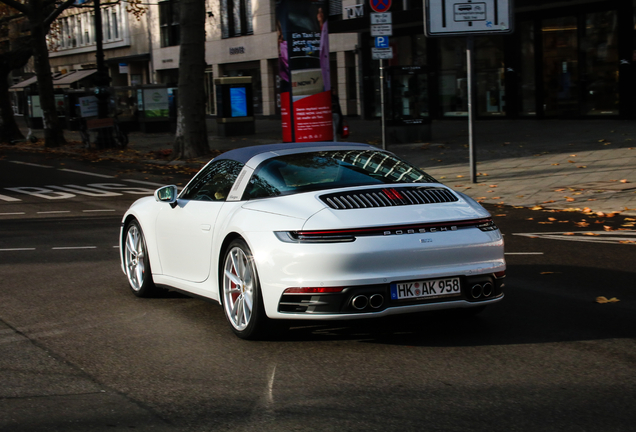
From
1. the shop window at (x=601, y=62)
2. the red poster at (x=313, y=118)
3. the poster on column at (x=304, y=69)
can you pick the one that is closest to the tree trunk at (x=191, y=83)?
the poster on column at (x=304, y=69)

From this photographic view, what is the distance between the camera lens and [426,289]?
5422mm

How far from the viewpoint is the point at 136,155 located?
26.6 metres

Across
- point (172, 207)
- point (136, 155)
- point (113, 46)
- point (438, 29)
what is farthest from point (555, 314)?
point (113, 46)

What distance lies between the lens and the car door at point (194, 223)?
6.36 meters

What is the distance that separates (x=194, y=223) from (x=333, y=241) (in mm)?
1600

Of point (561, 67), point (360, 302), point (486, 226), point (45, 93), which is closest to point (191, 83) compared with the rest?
point (45, 93)

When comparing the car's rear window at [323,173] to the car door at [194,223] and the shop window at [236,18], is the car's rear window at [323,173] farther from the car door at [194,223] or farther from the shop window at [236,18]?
the shop window at [236,18]

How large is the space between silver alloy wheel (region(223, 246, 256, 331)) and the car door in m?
0.35

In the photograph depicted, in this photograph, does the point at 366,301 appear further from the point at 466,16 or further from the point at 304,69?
the point at 304,69

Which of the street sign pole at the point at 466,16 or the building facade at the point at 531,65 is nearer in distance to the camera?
the street sign pole at the point at 466,16

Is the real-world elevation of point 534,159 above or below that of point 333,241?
below

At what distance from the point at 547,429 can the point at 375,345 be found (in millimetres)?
1789

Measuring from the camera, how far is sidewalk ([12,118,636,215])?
13633mm

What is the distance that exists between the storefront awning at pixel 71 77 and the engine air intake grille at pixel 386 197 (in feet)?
189
